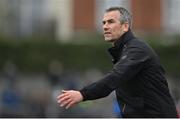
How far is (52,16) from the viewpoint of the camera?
3997 cm

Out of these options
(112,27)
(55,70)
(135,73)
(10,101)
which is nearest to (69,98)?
(135,73)

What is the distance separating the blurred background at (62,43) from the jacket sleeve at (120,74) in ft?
55.7

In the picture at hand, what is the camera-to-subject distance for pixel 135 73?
27.1 ft

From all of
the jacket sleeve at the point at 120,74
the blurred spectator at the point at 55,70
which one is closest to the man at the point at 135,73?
the jacket sleeve at the point at 120,74

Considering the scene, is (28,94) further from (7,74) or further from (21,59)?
(21,59)

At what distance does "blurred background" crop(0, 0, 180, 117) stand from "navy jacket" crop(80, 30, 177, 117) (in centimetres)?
1674

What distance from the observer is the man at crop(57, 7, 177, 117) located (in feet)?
27.1

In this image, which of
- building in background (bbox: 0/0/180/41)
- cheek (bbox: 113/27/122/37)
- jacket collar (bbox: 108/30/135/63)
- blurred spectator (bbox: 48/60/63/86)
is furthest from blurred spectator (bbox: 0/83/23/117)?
cheek (bbox: 113/27/122/37)

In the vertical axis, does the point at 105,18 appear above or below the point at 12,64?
above

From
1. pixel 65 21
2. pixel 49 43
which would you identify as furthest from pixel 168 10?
pixel 49 43

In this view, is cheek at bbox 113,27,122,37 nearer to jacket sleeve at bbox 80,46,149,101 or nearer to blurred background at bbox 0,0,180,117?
jacket sleeve at bbox 80,46,149,101

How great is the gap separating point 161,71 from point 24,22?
3218 centimetres

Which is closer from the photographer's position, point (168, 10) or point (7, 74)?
point (7, 74)

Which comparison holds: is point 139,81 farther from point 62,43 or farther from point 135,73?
point 62,43
